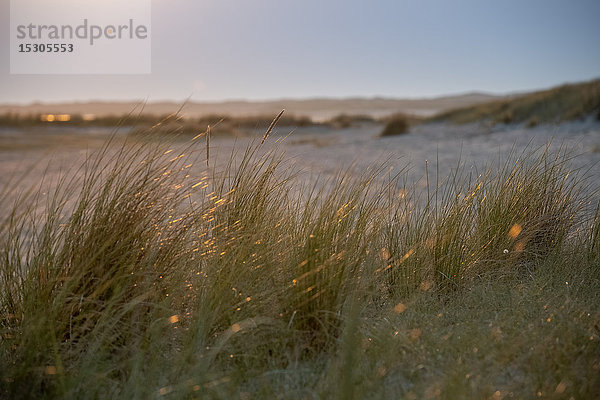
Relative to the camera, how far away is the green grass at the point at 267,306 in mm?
1561

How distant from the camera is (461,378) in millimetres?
1493

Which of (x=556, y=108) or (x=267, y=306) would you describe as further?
(x=556, y=108)

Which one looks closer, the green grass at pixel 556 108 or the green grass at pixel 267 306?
the green grass at pixel 267 306

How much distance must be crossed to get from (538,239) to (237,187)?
155cm

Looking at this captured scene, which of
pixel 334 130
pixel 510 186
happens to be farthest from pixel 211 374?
pixel 334 130

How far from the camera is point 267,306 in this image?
184 centimetres

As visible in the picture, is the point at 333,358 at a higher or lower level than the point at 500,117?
lower

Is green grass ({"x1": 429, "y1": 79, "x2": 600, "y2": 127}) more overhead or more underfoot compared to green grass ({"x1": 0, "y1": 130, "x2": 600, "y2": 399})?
more overhead

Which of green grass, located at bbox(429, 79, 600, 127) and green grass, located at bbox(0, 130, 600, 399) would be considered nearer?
green grass, located at bbox(0, 130, 600, 399)

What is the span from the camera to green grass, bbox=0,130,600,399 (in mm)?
1561

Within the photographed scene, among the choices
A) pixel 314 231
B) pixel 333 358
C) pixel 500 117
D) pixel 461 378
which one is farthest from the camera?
pixel 500 117

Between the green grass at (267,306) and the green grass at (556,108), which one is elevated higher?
the green grass at (556,108)

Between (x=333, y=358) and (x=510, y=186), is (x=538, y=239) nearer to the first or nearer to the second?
(x=510, y=186)

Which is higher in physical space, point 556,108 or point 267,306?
point 556,108
